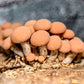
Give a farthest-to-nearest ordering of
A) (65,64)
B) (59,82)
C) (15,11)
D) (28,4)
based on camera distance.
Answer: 1. (15,11)
2. (28,4)
3. (65,64)
4. (59,82)

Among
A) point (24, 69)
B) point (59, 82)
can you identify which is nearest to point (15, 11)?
point (24, 69)

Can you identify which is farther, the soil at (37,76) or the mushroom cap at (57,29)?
the mushroom cap at (57,29)

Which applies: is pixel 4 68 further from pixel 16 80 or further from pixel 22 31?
pixel 22 31

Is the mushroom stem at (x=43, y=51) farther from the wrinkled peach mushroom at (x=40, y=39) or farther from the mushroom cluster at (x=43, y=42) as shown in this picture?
the wrinkled peach mushroom at (x=40, y=39)

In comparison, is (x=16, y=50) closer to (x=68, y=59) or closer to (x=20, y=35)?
(x=20, y=35)

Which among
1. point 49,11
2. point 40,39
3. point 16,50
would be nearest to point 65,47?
point 40,39

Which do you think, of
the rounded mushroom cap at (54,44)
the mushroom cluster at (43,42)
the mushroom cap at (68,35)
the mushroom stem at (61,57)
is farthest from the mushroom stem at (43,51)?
the mushroom cap at (68,35)
